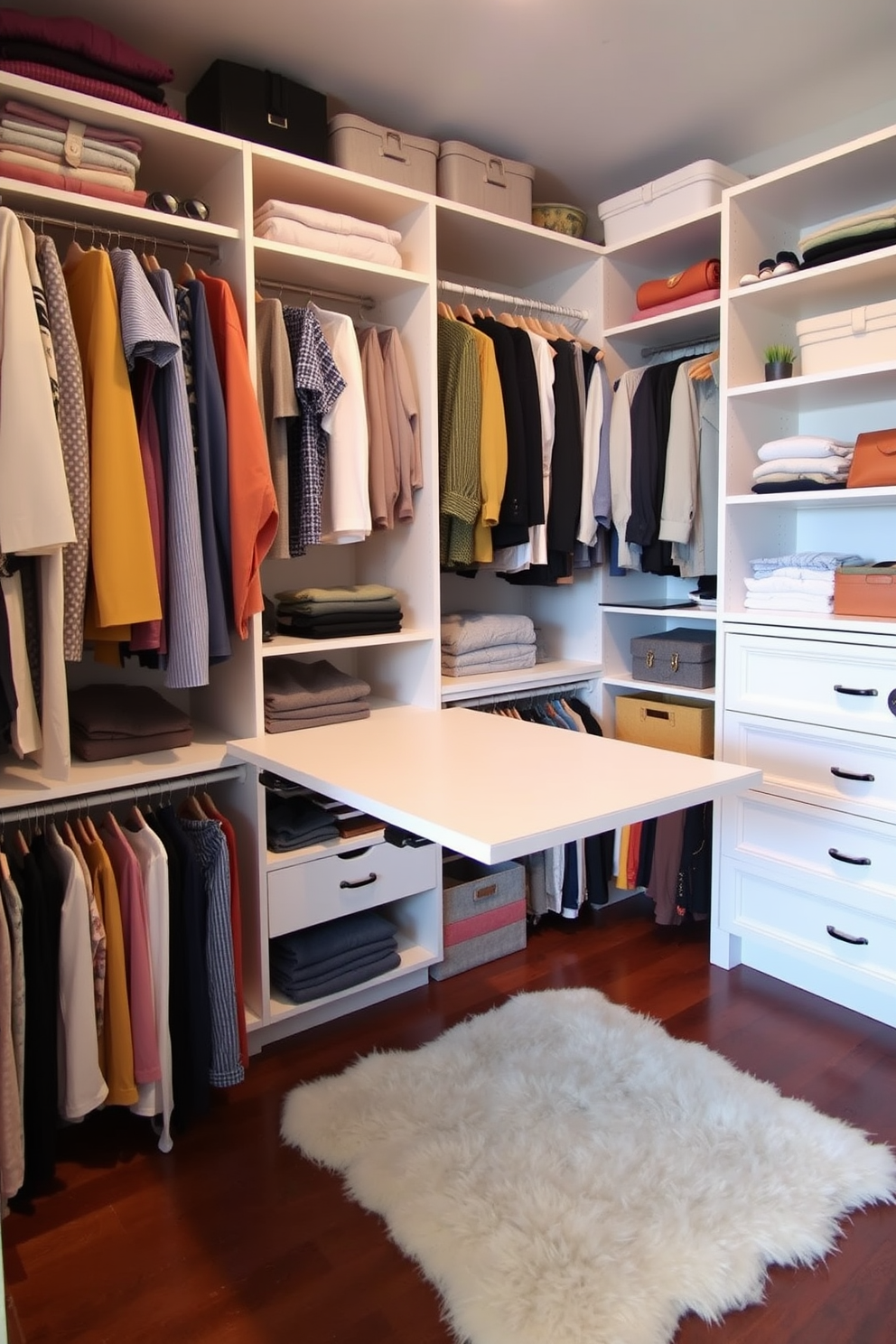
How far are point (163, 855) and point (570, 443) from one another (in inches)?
70.7

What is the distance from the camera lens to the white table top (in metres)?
1.43

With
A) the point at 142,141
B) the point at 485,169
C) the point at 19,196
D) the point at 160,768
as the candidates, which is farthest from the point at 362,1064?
the point at 485,169

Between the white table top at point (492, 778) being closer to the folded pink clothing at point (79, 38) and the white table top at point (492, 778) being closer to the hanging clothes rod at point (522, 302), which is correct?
the hanging clothes rod at point (522, 302)

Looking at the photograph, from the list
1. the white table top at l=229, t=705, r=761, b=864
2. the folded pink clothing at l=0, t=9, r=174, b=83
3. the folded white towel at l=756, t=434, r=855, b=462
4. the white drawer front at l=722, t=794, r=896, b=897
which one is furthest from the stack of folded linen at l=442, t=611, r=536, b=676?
the folded pink clothing at l=0, t=9, r=174, b=83

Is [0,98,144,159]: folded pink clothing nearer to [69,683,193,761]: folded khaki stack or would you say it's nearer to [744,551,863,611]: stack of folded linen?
[69,683,193,761]: folded khaki stack

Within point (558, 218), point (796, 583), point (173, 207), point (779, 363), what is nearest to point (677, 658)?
point (796, 583)

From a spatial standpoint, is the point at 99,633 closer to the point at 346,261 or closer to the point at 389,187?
the point at 346,261

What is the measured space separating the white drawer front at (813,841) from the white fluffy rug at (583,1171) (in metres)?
0.61

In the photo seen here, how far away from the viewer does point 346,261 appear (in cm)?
233

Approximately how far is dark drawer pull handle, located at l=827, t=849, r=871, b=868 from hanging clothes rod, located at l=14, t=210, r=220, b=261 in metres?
2.28

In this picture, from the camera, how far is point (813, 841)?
2477 millimetres

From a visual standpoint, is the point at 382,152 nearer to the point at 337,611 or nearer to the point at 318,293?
the point at 318,293

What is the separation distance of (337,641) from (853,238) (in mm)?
1715

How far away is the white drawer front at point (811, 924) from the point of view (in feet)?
7.67
